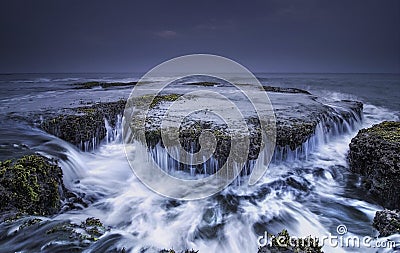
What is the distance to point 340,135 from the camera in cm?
1003

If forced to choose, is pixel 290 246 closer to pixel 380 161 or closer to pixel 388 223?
pixel 388 223

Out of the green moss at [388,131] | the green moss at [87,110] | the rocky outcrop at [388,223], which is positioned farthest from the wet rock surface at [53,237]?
the green moss at [388,131]

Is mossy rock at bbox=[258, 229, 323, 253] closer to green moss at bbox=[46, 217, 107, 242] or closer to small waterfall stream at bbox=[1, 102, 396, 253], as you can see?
small waterfall stream at bbox=[1, 102, 396, 253]

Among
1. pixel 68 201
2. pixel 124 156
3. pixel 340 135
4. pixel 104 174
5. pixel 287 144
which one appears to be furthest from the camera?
pixel 340 135

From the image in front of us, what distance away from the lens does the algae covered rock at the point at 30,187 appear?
395 centimetres

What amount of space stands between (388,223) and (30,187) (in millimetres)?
5691

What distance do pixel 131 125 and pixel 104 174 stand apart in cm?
201

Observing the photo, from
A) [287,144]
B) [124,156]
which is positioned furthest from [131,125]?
[287,144]

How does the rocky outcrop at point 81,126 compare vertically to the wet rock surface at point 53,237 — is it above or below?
above

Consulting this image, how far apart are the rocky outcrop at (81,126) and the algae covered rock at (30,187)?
8.63 feet

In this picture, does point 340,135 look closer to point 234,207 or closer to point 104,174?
point 234,207

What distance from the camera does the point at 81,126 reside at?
7902 millimetres

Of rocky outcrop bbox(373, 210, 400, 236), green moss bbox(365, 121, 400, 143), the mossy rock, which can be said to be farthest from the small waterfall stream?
the mossy rock

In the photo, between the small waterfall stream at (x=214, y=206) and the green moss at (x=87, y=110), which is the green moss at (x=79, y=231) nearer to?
the small waterfall stream at (x=214, y=206)
